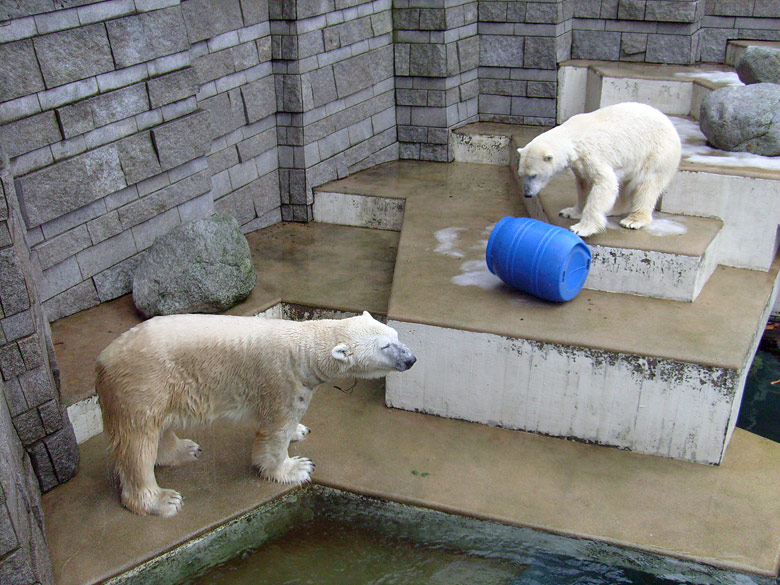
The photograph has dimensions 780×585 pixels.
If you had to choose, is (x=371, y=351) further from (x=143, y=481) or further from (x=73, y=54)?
(x=73, y=54)

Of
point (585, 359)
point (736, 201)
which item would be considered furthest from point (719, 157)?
point (585, 359)

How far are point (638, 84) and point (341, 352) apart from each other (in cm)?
572

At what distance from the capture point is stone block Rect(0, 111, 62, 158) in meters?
4.52

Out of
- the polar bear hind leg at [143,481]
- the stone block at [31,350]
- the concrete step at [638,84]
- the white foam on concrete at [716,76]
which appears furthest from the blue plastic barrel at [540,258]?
the white foam on concrete at [716,76]

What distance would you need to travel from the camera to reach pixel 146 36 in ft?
17.0

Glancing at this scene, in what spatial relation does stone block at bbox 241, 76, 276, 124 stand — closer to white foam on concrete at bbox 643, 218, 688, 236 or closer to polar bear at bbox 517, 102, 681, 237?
polar bear at bbox 517, 102, 681, 237

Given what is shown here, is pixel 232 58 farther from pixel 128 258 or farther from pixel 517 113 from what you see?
pixel 517 113

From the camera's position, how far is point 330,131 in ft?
24.2

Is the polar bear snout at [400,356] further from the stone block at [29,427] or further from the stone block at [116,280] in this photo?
the stone block at [116,280]

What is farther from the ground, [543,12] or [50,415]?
[543,12]

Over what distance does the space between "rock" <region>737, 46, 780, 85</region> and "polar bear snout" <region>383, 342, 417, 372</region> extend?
16.7 feet

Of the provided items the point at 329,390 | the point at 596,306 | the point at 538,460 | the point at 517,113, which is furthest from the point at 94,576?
the point at 517,113

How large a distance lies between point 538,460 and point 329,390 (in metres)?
1.53

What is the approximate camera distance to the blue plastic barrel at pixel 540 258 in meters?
4.71
